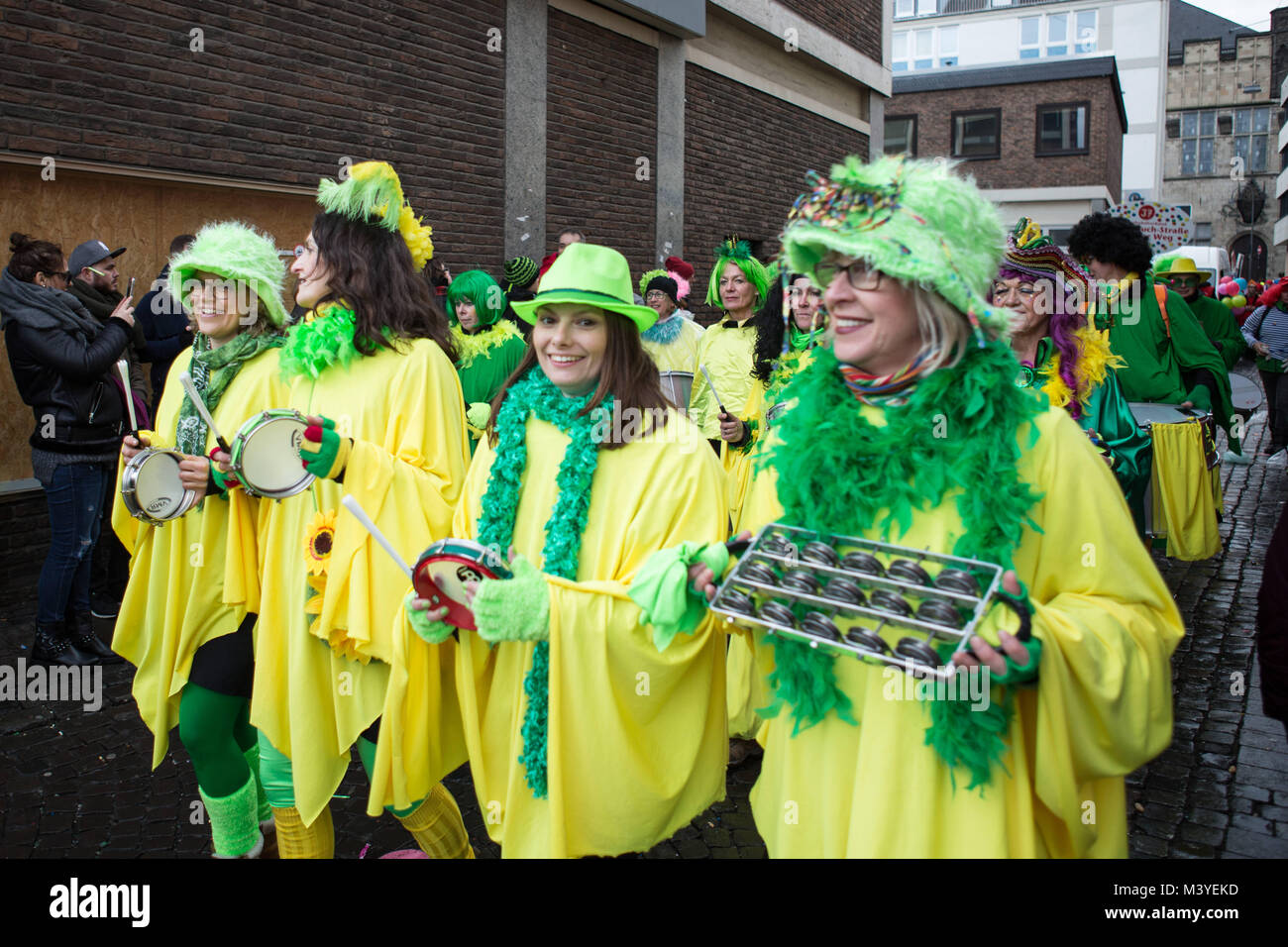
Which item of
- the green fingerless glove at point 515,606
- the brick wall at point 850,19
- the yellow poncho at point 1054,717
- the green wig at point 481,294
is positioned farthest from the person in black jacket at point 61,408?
the brick wall at point 850,19

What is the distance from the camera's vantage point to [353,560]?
3092mm

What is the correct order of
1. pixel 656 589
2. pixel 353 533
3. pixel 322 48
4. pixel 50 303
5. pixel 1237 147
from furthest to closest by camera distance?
pixel 1237 147, pixel 322 48, pixel 50 303, pixel 353 533, pixel 656 589

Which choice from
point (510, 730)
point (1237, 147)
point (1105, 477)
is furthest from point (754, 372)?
point (1237, 147)

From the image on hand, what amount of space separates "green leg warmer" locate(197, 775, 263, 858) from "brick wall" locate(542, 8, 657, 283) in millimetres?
8379

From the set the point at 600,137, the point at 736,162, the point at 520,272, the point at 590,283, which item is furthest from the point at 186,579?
the point at 736,162

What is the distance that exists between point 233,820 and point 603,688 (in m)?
1.61

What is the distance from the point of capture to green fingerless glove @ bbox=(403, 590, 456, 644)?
2.56 m

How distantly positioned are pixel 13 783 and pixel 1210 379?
266 inches

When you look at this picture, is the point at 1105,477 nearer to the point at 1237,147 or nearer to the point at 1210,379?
the point at 1210,379

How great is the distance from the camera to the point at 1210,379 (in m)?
6.28

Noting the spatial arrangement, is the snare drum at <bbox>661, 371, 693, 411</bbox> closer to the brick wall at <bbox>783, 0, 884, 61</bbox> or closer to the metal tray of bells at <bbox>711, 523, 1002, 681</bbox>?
the metal tray of bells at <bbox>711, 523, 1002, 681</bbox>

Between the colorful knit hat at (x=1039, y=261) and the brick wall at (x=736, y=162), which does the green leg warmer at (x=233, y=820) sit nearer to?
the colorful knit hat at (x=1039, y=261)

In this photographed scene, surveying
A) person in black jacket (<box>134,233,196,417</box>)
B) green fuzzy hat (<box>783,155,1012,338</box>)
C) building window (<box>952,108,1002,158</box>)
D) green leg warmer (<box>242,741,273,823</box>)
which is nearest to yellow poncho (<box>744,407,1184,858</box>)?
green fuzzy hat (<box>783,155,1012,338</box>)

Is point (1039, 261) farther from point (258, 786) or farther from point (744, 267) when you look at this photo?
point (258, 786)
